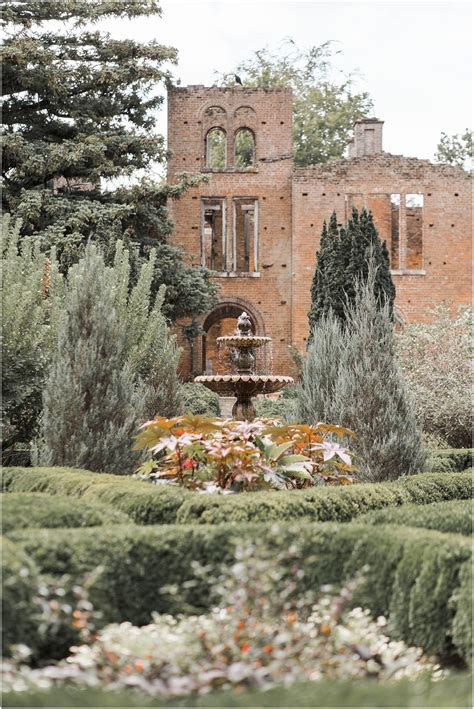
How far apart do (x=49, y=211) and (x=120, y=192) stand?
2.18 meters

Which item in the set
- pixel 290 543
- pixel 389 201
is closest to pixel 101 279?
pixel 290 543

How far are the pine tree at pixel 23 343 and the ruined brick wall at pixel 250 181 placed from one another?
18.6m

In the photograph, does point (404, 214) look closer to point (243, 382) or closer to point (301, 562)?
point (243, 382)

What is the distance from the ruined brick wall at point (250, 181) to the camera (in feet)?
99.6

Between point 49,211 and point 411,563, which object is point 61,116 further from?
point 411,563

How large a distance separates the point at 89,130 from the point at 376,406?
56.2ft

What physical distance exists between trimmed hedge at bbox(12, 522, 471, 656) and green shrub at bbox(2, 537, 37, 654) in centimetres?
18

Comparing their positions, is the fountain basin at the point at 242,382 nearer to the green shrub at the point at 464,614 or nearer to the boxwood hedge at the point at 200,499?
the boxwood hedge at the point at 200,499

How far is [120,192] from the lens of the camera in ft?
83.3

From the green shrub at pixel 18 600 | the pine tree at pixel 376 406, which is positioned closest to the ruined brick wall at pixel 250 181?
the pine tree at pixel 376 406

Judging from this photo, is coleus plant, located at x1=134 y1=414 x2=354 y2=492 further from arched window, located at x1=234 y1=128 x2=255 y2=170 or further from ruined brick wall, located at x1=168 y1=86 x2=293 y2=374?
arched window, located at x1=234 y1=128 x2=255 y2=170

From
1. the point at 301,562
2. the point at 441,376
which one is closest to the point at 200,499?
the point at 301,562

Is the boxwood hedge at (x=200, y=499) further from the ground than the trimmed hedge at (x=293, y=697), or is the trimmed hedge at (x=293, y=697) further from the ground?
the boxwood hedge at (x=200, y=499)

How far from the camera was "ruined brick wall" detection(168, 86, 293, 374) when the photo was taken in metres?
30.4
